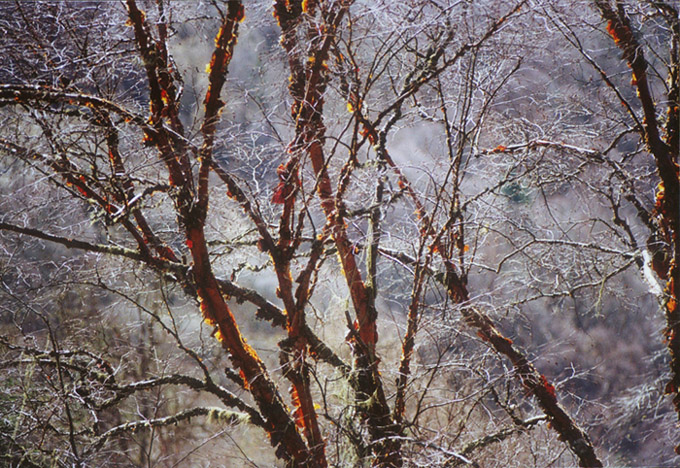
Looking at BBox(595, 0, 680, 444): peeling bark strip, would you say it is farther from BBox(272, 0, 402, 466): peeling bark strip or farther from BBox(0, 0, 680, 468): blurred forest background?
BBox(272, 0, 402, 466): peeling bark strip

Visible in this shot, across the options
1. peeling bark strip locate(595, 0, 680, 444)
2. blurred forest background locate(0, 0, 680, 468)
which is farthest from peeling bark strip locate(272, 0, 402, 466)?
peeling bark strip locate(595, 0, 680, 444)

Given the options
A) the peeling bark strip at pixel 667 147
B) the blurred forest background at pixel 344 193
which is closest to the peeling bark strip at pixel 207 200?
the blurred forest background at pixel 344 193

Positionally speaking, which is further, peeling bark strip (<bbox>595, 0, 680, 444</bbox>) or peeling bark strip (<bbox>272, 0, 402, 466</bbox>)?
peeling bark strip (<bbox>595, 0, 680, 444</bbox>)

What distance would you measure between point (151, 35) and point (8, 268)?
3.45 m

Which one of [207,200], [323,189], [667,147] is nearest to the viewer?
[207,200]

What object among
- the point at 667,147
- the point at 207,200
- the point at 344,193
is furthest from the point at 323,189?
the point at 667,147

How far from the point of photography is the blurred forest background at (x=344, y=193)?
4.95 metres

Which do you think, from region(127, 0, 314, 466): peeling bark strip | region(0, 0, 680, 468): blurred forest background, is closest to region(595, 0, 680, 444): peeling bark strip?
region(0, 0, 680, 468): blurred forest background

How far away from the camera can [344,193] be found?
5.65 metres

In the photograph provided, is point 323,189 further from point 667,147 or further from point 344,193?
point 667,147

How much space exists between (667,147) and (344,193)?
3800 mm

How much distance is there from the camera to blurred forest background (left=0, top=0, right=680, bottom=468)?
495cm

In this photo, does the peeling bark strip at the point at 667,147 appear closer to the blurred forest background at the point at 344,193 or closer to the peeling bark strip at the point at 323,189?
the blurred forest background at the point at 344,193

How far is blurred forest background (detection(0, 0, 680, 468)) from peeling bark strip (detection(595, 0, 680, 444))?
0.12 feet
